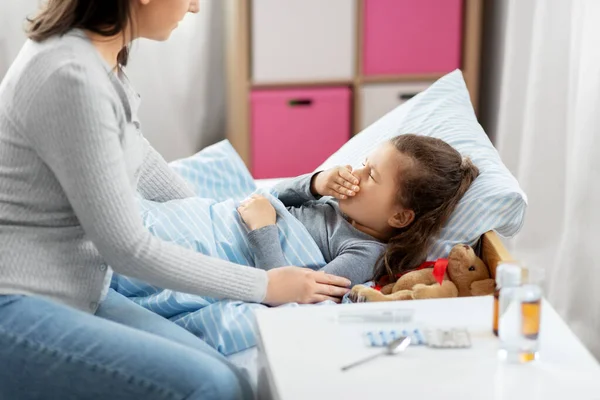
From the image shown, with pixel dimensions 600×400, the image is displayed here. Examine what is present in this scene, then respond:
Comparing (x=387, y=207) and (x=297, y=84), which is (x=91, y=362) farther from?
(x=297, y=84)

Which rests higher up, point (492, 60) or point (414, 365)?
point (492, 60)

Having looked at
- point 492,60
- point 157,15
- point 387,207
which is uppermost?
point 157,15

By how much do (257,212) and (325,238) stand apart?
0.15m

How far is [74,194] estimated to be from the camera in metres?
1.32

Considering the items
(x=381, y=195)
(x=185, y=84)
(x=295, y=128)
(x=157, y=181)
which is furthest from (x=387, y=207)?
(x=185, y=84)

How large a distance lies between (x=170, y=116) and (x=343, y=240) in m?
1.59

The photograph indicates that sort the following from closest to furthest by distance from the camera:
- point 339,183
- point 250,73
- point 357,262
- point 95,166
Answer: point 95,166 < point 357,262 < point 339,183 < point 250,73

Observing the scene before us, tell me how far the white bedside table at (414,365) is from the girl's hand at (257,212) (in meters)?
0.42

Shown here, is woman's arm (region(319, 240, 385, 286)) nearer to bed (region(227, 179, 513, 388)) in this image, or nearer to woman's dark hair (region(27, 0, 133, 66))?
bed (region(227, 179, 513, 388))

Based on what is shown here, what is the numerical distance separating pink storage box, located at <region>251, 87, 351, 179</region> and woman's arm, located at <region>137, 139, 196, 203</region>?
121 cm

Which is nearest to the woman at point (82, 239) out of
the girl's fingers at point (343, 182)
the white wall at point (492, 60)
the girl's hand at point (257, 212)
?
the girl's hand at point (257, 212)

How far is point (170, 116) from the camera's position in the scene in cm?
324

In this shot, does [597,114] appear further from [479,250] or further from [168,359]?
[168,359]

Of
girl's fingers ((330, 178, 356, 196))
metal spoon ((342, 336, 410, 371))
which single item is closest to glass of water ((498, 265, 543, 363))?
metal spoon ((342, 336, 410, 371))
